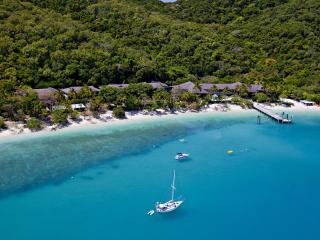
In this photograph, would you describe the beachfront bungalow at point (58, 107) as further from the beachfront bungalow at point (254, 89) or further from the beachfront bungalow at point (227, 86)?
the beachfront bungalow at point (254, 89)

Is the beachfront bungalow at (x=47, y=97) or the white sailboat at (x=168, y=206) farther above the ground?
the beachfront bungalow at (x=47, y=97)

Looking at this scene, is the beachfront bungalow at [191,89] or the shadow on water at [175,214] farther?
the beachfront bungalow at [191,89]

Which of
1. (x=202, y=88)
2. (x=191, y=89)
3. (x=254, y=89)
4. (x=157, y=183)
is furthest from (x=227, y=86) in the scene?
(x=157, y=183)

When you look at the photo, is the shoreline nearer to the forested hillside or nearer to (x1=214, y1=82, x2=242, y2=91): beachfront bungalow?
(x1=214, y1=82, x2=242, y2=91): beachfront bungalow

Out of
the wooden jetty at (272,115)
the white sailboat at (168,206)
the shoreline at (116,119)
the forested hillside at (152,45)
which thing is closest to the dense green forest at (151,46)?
the forested hillside at (152,45)

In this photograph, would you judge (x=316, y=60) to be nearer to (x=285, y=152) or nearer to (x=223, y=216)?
(x=285, y=152)

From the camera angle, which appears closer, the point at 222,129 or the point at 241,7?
the point at 222,129

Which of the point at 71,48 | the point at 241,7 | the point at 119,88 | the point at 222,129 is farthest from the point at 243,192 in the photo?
the point at 241,7
